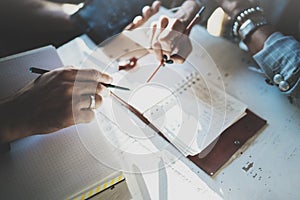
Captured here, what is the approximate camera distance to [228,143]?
61 centimetres

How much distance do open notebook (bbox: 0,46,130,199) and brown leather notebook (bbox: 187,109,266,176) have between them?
17 centimetres

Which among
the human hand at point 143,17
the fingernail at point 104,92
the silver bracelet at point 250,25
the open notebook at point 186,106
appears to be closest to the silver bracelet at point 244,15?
the silver bracelet at point 250,25

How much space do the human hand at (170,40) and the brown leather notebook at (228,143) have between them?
0.22m

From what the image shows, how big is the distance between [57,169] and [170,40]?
0.39 meters

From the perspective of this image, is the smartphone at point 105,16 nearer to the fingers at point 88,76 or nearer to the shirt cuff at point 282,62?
the fingers at point 88,76

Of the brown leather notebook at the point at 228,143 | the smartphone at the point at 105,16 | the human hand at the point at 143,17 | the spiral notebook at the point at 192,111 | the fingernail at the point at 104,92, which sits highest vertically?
the smartphone at the point at 105,16

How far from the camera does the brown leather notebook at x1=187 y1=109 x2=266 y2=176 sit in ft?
1.90

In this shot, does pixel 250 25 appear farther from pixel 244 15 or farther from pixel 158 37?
pixel 158 37

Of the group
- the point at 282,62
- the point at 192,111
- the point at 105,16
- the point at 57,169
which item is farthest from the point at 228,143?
the point at 105,16

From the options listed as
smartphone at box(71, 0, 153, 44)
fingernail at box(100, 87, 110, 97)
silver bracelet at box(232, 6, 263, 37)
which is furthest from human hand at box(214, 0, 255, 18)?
fingernail at box(100, 87, 110, 97)

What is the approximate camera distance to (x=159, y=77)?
0.72 m

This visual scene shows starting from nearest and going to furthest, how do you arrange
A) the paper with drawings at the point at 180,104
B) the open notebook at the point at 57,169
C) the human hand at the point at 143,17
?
the open notebook at the point at 57,169, the paper with drawings at the point at 180,104, the human hand at the point at 143,17

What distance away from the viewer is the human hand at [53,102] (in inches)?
21.8

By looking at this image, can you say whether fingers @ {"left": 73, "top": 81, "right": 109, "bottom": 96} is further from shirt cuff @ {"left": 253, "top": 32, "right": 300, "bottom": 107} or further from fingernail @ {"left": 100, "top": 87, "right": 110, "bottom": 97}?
shirt cuff @ {"left": 253, "top": 32, "right": 300, "bottom": 107}
